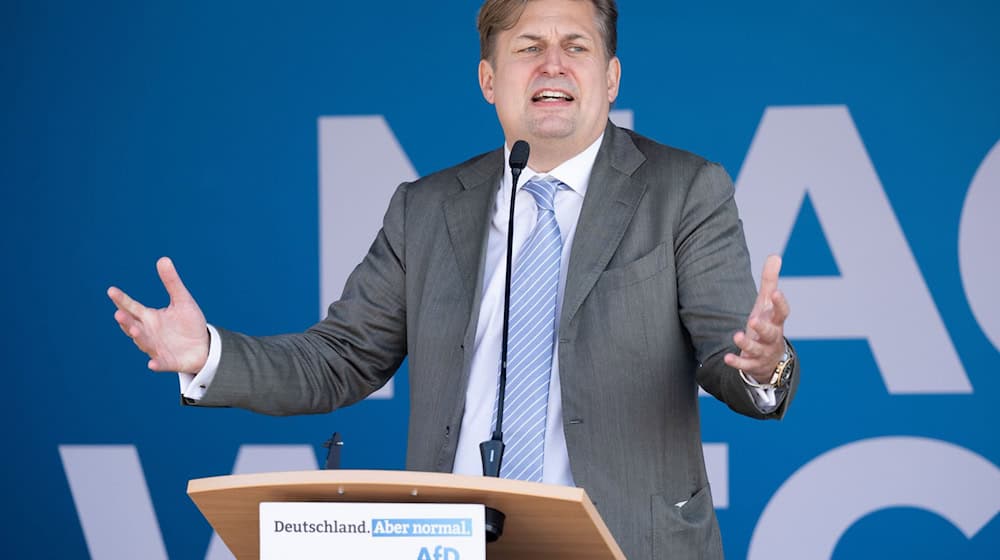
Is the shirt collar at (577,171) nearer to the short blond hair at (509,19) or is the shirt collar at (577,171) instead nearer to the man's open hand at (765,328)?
the short blond hair at (509,19)

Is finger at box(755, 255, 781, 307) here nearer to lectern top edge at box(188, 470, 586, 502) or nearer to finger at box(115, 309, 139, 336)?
lectern top edge at box(188, 470, 586, 502)

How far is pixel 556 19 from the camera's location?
284cm

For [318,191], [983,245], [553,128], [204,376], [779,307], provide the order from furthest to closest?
[318,191], [983,245], [553,128], [204,376], [779,307]

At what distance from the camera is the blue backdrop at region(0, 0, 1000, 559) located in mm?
4035

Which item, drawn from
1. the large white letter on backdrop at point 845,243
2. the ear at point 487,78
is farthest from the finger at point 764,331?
the large white letter on backdrop at point 845,243

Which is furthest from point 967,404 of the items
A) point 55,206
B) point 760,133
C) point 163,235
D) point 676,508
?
point 55,206

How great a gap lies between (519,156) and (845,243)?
198 cm

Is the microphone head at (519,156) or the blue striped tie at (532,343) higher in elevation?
the microphone head at (519,156)

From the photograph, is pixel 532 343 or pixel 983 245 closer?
pixel 532 343

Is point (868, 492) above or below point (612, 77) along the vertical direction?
below

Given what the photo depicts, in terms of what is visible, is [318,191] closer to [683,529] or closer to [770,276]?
[683,529]

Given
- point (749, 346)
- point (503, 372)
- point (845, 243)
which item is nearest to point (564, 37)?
point (503, 372)

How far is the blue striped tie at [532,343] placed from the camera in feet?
8.23

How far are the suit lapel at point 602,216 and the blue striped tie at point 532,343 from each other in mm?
62
